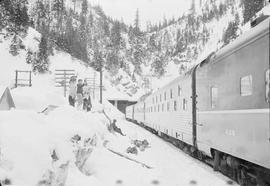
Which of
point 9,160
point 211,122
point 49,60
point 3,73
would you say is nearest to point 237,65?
point 211,122

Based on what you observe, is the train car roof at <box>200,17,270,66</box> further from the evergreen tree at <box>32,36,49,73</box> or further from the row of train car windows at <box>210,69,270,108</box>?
the evergreen tree at <box>32,36,49,73</box>

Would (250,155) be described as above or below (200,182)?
above

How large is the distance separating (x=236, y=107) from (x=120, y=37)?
123849 mm

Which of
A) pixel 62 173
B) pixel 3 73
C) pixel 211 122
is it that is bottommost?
pixel 62 173

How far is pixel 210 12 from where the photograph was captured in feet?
556

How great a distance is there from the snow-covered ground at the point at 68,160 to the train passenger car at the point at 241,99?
1.24 metres

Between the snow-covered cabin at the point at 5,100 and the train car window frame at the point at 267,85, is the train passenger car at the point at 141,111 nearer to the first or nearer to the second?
the snow-covered cabin at the point at 5,100

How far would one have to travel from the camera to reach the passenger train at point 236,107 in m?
6.55

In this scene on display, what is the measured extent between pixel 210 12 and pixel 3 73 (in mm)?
123929

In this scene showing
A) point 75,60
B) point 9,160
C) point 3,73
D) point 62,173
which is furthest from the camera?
point 75,60

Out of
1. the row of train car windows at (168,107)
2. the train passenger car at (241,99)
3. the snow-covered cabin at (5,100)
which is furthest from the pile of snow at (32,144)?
the row of train car windows at (168,107)

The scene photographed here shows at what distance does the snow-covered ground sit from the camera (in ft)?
21.1

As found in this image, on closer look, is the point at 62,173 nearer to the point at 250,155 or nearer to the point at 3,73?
the point at 250,155

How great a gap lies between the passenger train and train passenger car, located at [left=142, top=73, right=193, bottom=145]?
13cm
